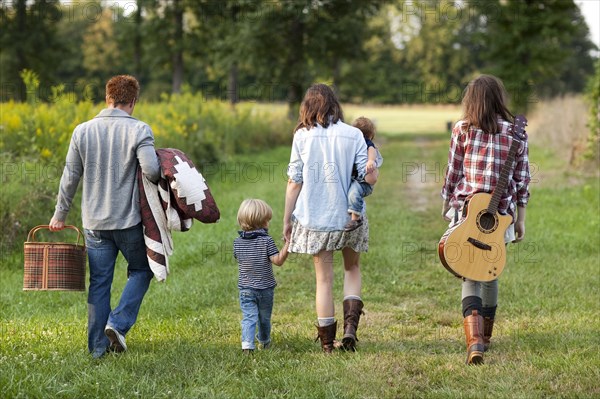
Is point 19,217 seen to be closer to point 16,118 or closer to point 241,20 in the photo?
point 16,118

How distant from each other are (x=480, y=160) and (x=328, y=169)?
1023mm

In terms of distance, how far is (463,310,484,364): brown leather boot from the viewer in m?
5.20

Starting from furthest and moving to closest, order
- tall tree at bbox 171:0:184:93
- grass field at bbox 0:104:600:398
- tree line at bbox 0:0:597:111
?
tall tree at bbox 171:0:184:93, tree line at bbox 0:0:597:111, grass field at bbox 0:104:600:398

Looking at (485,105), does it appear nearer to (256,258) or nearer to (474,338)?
(474,338)

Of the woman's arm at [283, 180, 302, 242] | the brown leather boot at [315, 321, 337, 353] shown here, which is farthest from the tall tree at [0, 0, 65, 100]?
the brown leather boot at [315, 321, 337, 353]

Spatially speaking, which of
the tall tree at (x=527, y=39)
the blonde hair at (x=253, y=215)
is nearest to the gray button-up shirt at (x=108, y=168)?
the blonde hair at (x=253, y=215)

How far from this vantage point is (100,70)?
55.9 meters

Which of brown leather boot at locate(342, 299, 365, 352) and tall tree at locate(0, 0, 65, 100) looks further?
tall tree at locate(0, 0, 65, 100)

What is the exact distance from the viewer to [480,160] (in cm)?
532

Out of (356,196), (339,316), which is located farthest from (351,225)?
(339,316)

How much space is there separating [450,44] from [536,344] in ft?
234

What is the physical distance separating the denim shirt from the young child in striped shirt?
0.30 m

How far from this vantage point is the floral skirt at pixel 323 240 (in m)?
5.48

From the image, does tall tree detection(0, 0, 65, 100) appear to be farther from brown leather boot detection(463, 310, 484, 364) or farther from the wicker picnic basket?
brown leather boot detection(463, 310, 484, 364)
